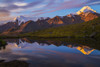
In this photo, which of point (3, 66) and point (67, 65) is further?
point (67, 65)

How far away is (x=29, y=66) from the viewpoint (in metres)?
30.7

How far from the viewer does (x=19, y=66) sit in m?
29.6

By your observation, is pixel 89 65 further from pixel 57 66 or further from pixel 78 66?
pixel 57 66

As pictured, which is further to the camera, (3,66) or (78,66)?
(78,66)

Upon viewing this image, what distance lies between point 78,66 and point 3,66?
21316mm

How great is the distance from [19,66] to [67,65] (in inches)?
556

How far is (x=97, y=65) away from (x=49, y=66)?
14.6 m

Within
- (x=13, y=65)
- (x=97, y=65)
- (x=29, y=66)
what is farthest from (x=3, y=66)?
(x=97, y=65)

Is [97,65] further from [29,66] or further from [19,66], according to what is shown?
[19,66]

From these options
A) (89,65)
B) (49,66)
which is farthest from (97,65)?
(49,66)

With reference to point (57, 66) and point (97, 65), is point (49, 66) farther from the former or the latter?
point (97, 65)

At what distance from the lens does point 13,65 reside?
30.4m

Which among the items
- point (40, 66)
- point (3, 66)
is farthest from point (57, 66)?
point (3, 66)

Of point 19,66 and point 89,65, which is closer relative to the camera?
point 19,66
